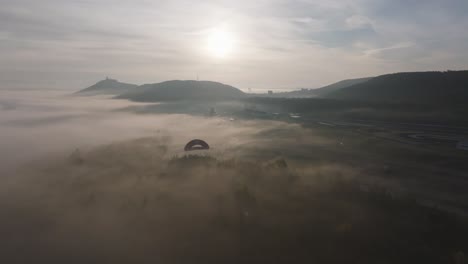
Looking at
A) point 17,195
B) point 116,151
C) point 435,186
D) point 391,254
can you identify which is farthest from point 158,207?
point 116,151

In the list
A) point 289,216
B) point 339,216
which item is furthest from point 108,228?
point 339,216

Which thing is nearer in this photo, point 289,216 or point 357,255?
point 357,255

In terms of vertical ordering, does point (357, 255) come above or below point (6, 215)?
above

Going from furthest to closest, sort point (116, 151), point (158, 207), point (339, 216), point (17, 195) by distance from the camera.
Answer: point (116, 151)
point (17, 195)
point (158, 207)
point (339, 216)

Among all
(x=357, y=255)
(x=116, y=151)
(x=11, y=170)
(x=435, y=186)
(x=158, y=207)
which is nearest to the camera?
(x=357, y=255)

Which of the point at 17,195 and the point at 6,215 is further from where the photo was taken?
the point at 17,195

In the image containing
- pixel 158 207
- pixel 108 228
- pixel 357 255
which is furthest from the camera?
pixel 158 207

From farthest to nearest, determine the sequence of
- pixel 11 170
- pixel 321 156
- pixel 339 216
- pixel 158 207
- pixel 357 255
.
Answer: pixel 11 170 → pixel 321 156 → pixel 158 207 → pixel 339 216 → pixel 357 255

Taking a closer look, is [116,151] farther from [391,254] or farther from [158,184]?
[391,254]

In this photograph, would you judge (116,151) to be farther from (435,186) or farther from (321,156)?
(435,186)
